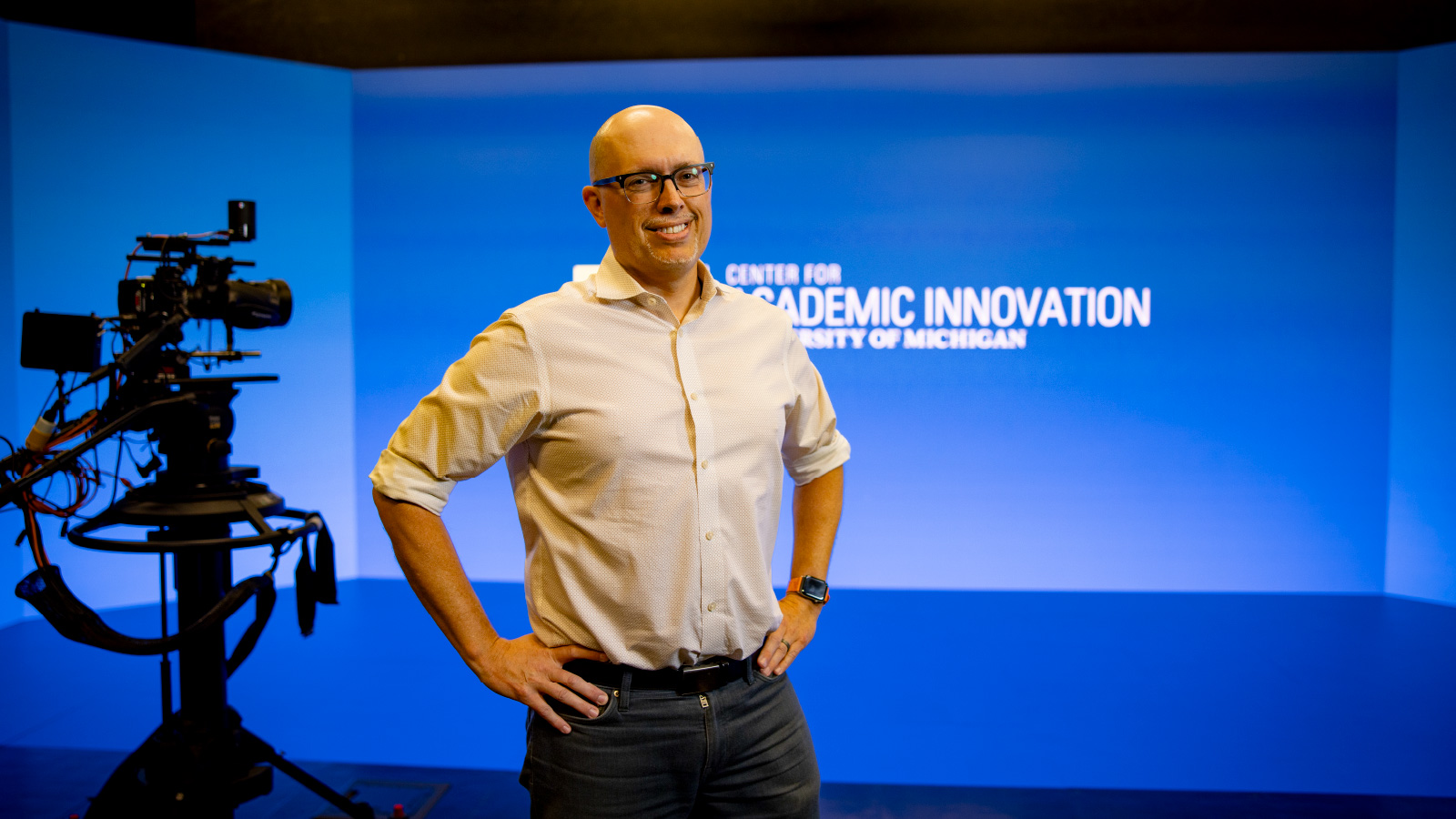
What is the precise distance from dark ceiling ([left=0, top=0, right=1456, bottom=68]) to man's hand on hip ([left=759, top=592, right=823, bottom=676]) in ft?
12.4

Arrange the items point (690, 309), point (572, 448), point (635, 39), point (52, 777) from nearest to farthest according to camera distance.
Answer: point (572, 448)
point (690, 309)
point (52, 777)
point (635, 39)

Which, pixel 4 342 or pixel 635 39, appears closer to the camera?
pixel 4 342

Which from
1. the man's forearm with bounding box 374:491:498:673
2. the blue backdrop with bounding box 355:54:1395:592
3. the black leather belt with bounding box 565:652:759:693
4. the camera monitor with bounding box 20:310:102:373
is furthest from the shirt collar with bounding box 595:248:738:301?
the blue backdrop with bounding box 355:54:1395:592

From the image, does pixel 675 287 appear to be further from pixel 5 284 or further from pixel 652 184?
pixel 5 284

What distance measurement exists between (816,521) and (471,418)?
62 cm

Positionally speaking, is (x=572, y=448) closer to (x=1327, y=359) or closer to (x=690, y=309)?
(x=690, y=309)

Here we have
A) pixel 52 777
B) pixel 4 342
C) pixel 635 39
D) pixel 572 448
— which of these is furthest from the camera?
pixel 635 39

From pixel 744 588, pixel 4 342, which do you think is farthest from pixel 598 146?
pixel 4 342

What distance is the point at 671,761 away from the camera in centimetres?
123

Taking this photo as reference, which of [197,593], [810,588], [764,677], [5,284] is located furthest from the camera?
[5,284]

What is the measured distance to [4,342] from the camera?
418 centimetres

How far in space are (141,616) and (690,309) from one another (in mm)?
4125

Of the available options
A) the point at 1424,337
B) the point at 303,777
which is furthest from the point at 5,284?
the point at 1424,337

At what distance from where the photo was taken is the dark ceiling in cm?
451
